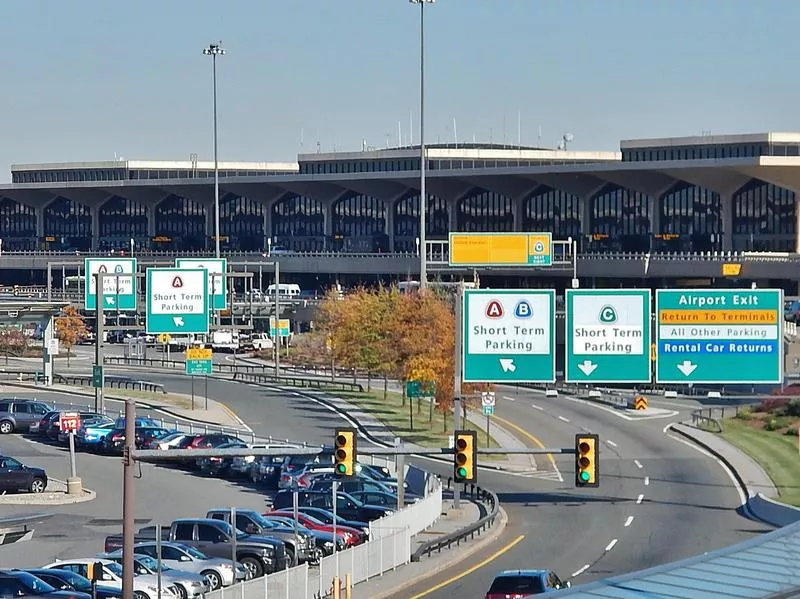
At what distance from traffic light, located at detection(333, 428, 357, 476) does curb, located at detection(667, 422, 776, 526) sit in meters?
18.1

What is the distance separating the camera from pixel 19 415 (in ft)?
204

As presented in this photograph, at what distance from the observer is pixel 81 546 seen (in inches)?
1523

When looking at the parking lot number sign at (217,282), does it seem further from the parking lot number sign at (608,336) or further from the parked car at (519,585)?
the parked car at (519,585)

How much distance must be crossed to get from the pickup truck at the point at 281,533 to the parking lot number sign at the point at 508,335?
699cm

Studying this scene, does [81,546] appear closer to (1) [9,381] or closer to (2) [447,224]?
(1) [9,381]

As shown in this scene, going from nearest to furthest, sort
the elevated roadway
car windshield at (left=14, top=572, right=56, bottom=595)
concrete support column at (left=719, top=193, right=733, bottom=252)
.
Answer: car windshield at (left=14, top=572, right=56, bottom=595)
the elevated roadway
concrete support column at (left=719, top=193, right=733, bottom=252)

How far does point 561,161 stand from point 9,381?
67414 millimetres

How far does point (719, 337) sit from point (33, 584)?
64.0ft

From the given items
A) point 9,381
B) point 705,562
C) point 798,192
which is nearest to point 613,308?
point 705,562

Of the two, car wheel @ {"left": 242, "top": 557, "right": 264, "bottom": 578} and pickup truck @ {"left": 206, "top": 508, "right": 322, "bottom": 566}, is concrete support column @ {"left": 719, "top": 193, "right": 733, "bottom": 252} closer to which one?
pickup truck @ {"left": 206, "top": 508, "right": 322, "bottom": 566}

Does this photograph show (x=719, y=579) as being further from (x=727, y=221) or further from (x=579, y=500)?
(x=727, y=221)

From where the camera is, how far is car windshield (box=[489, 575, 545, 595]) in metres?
28.6

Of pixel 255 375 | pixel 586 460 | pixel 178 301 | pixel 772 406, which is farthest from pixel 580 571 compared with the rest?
pixel 255 375

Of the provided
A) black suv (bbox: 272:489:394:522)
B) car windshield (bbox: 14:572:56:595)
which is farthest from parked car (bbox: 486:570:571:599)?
black suv (bbox: 272:489:394:522)
